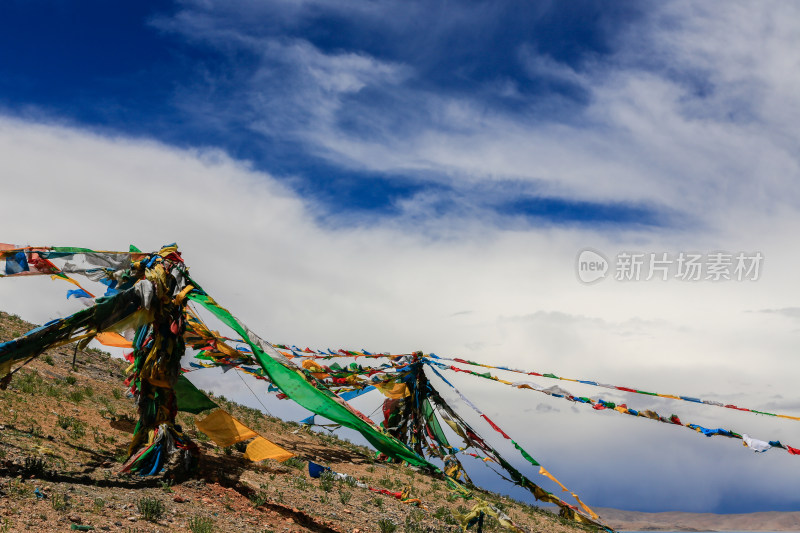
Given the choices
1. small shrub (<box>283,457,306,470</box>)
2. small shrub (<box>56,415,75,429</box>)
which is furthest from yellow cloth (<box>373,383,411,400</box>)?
small shrub (<box>56,415,75,429</box>)

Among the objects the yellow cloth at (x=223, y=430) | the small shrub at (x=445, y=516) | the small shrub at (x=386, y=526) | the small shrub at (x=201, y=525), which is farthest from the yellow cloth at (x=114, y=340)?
the small shrub at (x=445, y=516)

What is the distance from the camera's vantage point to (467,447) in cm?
1709

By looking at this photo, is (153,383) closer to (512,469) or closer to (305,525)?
(305,525)

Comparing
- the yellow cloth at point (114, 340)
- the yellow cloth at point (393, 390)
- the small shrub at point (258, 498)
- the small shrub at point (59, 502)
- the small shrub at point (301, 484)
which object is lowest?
the small shrub at point (59, 502)

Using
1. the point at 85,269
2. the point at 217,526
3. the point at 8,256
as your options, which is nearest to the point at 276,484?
the point at 217,526

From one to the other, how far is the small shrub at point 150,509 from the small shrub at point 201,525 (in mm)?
461

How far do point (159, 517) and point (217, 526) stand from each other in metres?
0.85

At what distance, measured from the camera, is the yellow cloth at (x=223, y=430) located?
1062 cm

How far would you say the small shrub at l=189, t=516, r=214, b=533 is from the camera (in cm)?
786

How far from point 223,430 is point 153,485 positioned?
1.50 metres

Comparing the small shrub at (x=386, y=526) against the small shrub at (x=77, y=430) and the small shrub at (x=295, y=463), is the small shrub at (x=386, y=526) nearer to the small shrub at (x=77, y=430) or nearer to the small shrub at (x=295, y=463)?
the small shrub at (x=295, y=463)

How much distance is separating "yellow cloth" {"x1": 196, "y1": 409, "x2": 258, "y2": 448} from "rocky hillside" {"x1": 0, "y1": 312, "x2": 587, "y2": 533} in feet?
2.25

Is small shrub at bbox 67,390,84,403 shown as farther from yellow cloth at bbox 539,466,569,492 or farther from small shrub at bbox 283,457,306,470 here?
yellow cloth at bbox 539,466,569,492

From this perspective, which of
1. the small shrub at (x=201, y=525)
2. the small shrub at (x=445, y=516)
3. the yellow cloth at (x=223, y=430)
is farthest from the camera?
the small shrub at (x=445, y=516)
